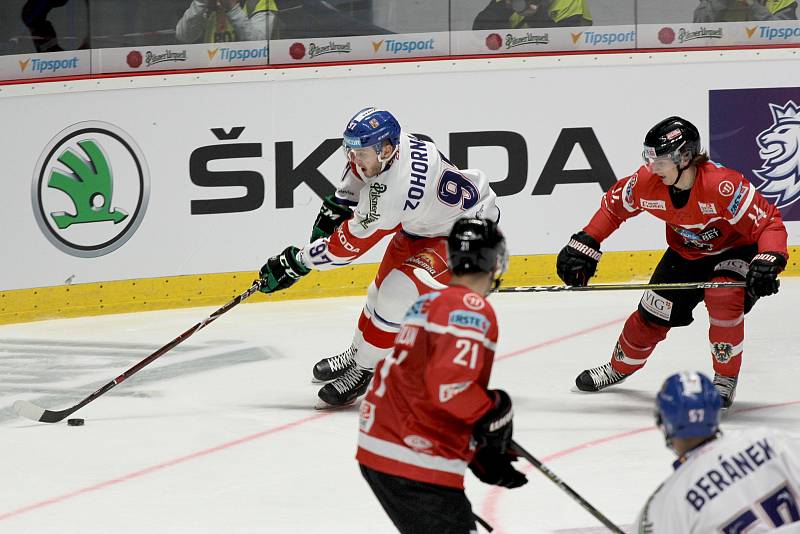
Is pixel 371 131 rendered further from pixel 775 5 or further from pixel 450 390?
pixel 775 5

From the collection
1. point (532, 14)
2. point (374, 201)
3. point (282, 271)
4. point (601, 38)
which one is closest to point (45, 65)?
point (282, 271)

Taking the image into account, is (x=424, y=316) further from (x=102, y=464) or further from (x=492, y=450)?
(x=102, y=464)

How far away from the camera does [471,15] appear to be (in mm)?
7234

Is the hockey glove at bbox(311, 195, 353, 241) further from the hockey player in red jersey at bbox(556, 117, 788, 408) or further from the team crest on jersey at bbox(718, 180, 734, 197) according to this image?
the team crest on jersey at bbox(718, 180, 734, 197)

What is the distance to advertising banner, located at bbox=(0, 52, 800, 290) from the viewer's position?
6.66 metres

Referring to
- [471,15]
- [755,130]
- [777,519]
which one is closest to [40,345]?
[471,15]

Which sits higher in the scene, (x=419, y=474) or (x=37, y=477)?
(x=419, y=474)

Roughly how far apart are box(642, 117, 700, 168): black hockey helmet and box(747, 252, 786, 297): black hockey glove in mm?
443

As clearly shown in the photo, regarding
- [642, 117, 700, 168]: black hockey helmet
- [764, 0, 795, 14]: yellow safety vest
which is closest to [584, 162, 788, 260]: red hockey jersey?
[642, 117, 700, 168]: black hockey helmet

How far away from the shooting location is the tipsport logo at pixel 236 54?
6961mm

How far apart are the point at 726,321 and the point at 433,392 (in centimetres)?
247

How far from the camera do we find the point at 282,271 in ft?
16.0

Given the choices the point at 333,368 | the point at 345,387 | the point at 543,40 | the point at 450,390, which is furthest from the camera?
the point at 543,40

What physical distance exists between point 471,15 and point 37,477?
391 cm
